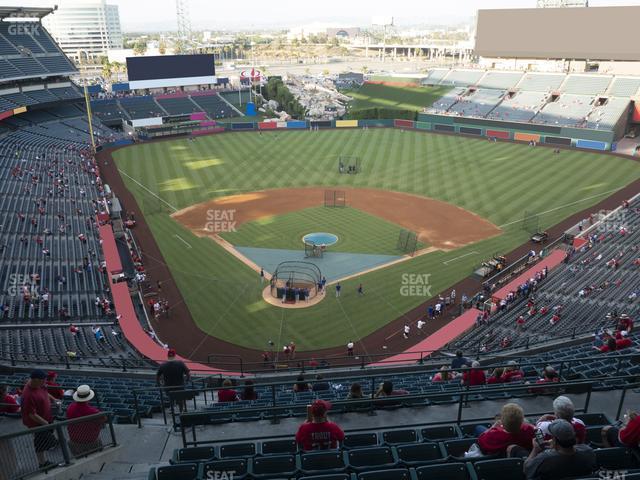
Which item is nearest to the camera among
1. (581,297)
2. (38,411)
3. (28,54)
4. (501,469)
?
(501,469)

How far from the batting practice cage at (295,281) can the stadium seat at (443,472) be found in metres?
22.3

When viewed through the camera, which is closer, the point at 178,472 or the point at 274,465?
the point at 178,472

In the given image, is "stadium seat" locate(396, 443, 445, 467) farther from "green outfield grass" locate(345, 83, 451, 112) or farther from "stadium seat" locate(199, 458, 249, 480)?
"green outfield grass" locate(345, 83, 451, 112)

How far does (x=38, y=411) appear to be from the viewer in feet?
25.8

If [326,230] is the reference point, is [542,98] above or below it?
above

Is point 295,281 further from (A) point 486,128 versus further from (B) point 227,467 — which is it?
(A) point 486,128

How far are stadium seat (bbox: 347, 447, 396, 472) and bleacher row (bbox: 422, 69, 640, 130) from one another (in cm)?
6868

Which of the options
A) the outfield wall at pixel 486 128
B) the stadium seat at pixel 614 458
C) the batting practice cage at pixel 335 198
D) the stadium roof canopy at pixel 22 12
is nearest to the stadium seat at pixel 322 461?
the stadium seat at pixel 614 458

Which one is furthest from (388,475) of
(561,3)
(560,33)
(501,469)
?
(561,3)

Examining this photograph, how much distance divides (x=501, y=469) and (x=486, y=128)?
7102 centimetres

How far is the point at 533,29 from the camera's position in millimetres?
80125

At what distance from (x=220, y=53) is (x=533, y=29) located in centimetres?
14485

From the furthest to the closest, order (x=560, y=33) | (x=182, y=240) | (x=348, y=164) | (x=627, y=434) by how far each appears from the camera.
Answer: (x=560, y=33), (x=348, y=164), (x=182, y=240), (x=627, y=434)

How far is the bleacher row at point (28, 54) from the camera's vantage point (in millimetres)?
63125
